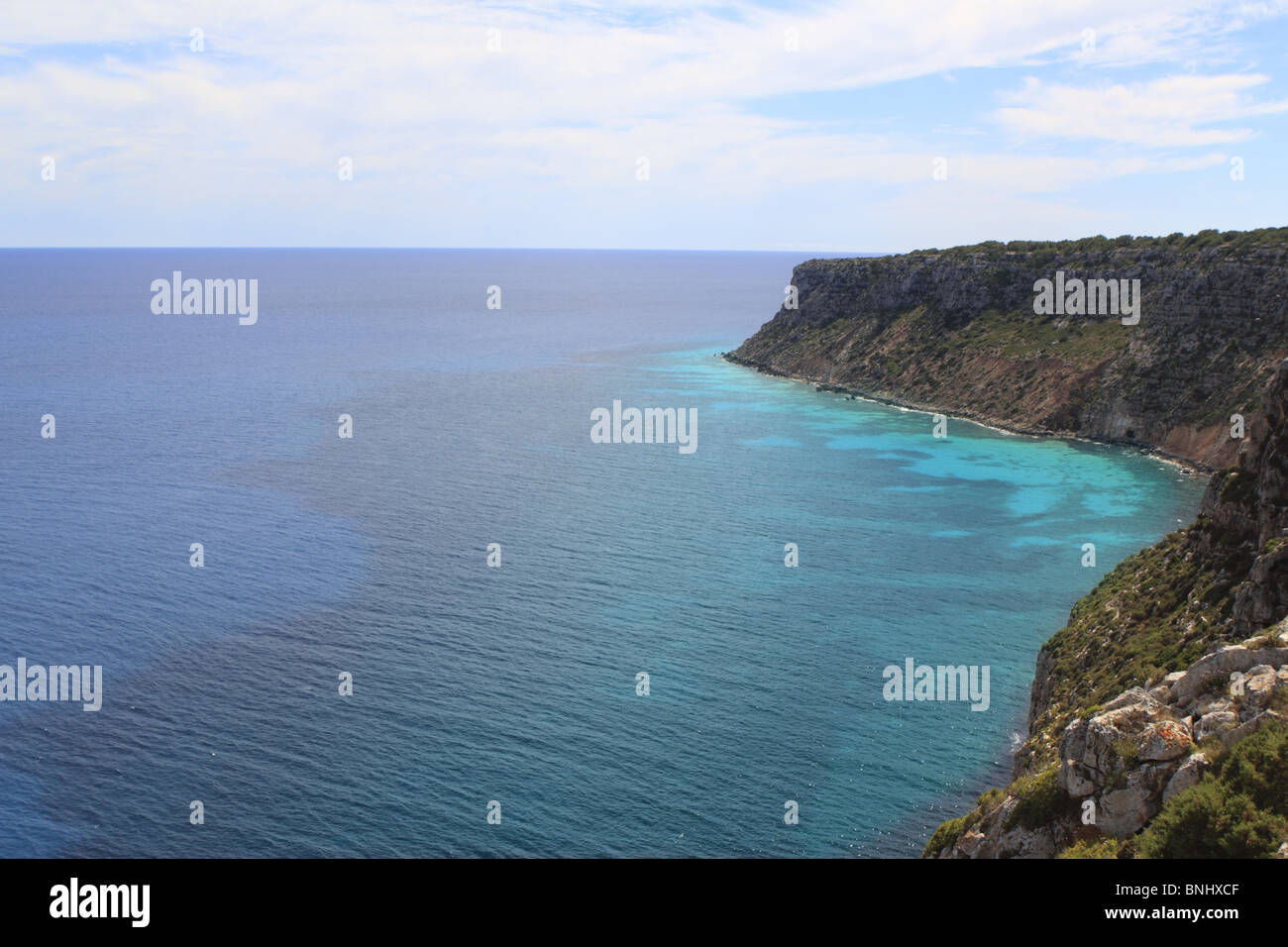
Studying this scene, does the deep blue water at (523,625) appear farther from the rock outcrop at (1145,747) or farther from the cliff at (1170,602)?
the rock outcrop at (1145,747)

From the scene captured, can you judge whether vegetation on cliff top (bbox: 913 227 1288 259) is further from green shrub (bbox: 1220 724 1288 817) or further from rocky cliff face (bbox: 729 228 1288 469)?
green shrub (bbox: 1220 724 1288 817)

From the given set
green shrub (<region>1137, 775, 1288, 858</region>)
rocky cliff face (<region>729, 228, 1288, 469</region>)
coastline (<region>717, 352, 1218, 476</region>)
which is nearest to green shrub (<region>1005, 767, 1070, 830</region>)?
green shrub (<region>1137, 775, 1288, 858</region>)

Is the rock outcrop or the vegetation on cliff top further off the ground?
the vegetation on cliff top

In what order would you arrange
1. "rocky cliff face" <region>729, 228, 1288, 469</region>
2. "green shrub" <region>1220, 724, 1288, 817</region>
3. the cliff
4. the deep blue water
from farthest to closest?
"rocky cliff face" <region>729, 228, 1288, 469</region> → the deep blue water → the cliff → "green shrub" <region>1220, 724, 1288, 817</region>

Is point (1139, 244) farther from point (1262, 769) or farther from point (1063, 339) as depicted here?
point (1262, 769)

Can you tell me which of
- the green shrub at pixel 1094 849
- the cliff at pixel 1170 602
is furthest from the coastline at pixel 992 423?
the green shrub at pixel 1094 849

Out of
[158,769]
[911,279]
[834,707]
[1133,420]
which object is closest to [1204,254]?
[1133,420]
